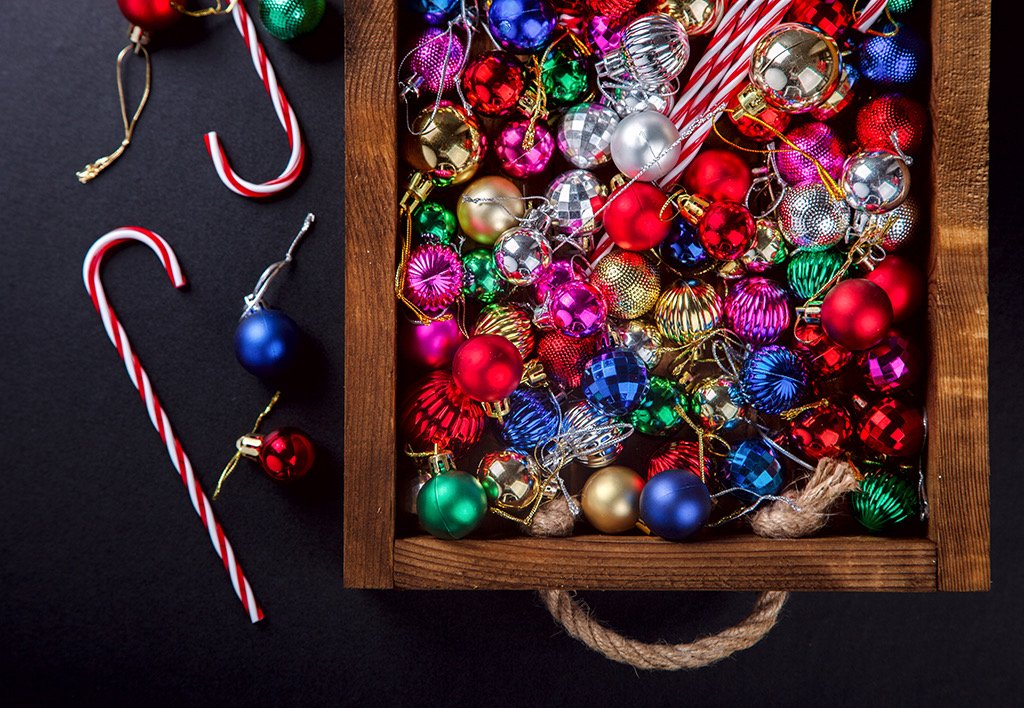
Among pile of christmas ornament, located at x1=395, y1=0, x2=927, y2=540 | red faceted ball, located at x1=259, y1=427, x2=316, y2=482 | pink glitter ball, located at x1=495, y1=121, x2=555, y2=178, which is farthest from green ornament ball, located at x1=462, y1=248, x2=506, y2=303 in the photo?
red faceted ball, located at x1=259, y1=427, x2=316, y2=482

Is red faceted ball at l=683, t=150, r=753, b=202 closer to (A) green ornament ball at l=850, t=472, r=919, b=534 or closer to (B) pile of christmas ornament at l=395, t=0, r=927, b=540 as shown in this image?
(B) pile of christmas ornament at l=395, t=0, r=927, b=540

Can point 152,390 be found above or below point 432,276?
below

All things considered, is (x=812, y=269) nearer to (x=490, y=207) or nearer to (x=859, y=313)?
(x=859, y=313)

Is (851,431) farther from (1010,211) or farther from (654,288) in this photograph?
(1010,211)

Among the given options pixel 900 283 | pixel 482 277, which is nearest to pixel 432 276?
pixel 482 277

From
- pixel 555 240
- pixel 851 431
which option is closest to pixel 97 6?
pixel 555 240

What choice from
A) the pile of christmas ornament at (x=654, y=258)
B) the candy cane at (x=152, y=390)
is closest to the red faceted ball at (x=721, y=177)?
the pile of christmas ornament at (x=654, y=258)

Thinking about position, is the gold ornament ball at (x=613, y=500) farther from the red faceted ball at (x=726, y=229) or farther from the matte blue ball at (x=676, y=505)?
the red faceted ball at (x=726, y=229)
